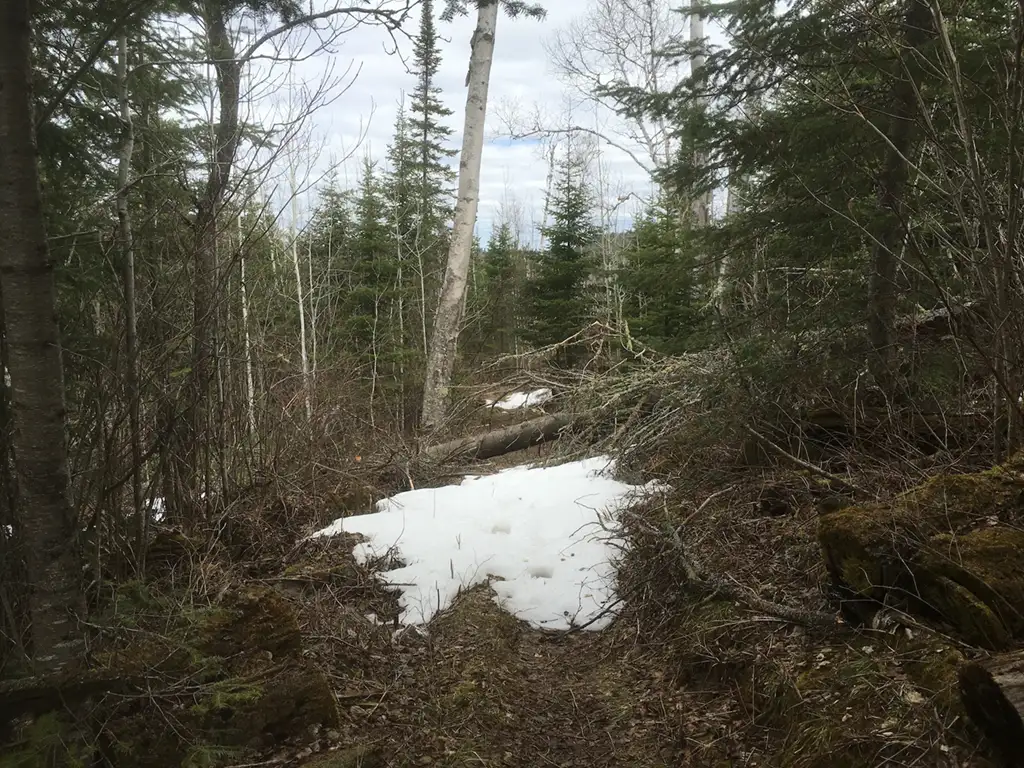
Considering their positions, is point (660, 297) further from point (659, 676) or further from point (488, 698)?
point (488, 698)

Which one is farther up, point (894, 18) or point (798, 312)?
point (894, 18)

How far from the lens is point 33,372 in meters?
2.36

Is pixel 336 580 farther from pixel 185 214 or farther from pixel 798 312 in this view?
pixel 798 312

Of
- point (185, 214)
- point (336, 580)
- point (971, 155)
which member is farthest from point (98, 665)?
point (971, 155)

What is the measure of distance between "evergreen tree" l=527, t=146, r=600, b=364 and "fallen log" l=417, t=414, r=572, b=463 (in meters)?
7.15

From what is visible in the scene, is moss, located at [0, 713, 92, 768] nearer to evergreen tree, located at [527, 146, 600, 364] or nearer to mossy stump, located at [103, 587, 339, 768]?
mossy stump, located at [103, 587, 339, 768]

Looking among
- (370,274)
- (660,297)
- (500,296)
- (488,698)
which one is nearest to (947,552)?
(488,698)

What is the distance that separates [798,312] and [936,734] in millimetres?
4165

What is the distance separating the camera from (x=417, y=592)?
4.88 m

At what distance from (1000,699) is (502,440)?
7.76 metres

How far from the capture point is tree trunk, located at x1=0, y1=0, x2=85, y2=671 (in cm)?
228

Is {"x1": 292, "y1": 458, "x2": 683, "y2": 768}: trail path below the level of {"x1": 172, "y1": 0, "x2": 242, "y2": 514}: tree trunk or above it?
below

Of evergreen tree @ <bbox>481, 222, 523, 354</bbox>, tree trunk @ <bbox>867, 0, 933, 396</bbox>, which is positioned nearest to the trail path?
tree trunk @ <bbox>867, 0, 933, 396</bbox>

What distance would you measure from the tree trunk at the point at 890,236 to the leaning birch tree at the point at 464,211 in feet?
21.1
